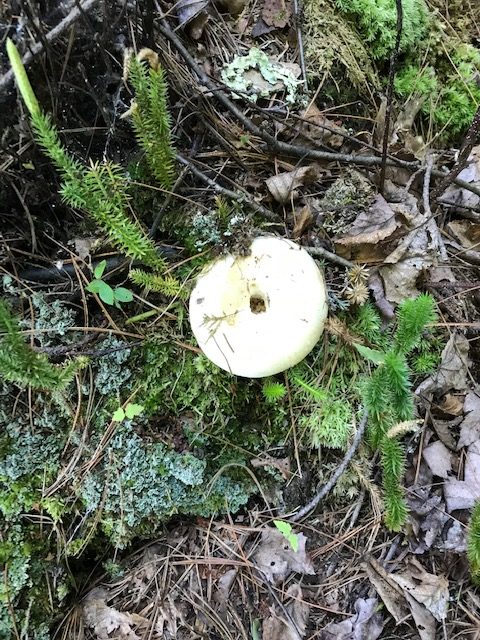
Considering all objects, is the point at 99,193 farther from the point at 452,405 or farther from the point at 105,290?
the point at 452,405

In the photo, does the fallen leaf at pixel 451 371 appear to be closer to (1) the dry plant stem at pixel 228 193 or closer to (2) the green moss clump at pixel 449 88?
(1) the dry plant stem at pixel 228 193

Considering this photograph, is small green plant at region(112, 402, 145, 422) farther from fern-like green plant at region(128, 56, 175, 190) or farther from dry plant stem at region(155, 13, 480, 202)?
dry plant stem at region(155, 13, 480, 202)

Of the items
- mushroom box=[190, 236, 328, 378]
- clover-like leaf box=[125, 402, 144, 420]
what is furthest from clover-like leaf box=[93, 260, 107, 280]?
clover-like leaf box=[125, 402, 144, 420]

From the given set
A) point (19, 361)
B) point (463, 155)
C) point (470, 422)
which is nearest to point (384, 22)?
point (463, 155)

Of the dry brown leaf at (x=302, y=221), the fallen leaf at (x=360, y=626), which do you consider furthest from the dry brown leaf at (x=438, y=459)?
the dry brown leaf at (x=302, y=221)

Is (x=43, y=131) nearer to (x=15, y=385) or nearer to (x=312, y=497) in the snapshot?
A: (x=15, y=385)

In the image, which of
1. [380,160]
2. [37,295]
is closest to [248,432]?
[37,295]
